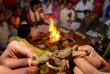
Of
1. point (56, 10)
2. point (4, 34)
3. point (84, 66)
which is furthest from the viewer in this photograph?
point (56, 10)

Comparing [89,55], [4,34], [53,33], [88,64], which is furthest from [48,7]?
[88,64]

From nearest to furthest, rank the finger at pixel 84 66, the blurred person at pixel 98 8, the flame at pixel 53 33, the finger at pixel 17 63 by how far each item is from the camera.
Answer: the finger at pixel 84 66 < the finger at pixel 17 63 < the flame at pixel 53 33 < the blurred person at pixel 98 8

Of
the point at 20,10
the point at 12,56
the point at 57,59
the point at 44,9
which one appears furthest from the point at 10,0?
the point at 57,59

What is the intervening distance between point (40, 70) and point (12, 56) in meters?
0.16

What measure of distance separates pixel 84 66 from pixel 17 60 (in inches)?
11.0

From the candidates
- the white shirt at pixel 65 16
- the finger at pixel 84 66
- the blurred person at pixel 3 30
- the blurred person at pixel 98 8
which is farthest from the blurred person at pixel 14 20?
the finger at pixel 84 66

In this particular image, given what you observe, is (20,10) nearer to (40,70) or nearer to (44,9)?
(44,9)

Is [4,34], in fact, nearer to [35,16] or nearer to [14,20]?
[14,20]

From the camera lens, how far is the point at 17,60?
1.11 m

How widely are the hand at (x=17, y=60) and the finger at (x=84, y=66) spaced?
0.16m

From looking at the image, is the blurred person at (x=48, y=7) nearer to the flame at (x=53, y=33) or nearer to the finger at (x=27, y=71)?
the flame at (x=53, y=33)

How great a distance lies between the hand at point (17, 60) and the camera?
3.38 feet

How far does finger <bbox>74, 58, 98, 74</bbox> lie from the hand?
6.4 inches

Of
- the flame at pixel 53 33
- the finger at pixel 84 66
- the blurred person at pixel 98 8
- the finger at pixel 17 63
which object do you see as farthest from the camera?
the blurred person at pixel 98 8
